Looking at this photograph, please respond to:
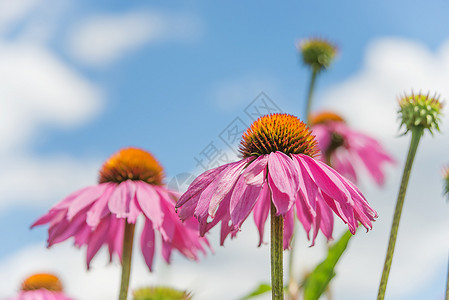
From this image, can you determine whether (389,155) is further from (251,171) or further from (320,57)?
(251,171)

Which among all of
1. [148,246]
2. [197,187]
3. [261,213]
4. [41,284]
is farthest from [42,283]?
[197,187]

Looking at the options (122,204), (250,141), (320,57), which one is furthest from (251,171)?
(320,57)

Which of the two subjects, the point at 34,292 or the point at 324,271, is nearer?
the point at 324,271

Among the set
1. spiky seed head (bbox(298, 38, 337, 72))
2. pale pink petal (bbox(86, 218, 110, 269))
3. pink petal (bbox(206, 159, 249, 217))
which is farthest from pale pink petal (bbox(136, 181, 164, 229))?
spiky seed head (bbox(298, 38, 337, 72))

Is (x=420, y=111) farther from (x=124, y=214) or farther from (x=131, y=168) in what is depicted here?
(x=131, y=168)

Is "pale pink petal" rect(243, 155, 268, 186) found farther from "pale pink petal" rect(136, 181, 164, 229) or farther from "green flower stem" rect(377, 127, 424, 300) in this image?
"pale pink petal" rect(136, 181, 164, 229)

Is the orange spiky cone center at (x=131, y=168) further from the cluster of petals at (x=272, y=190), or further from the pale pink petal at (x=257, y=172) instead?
the pale pink petal at (x=257, y=172)
